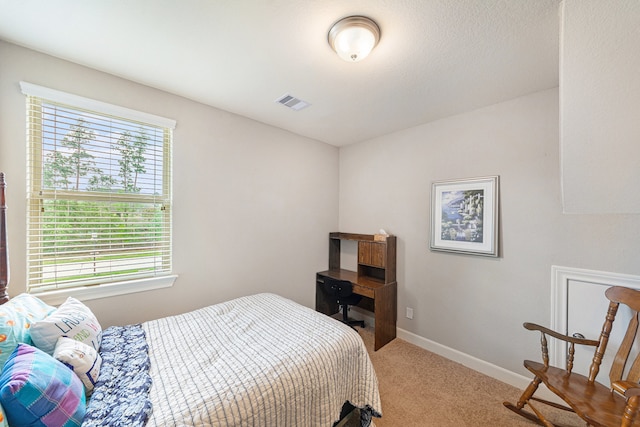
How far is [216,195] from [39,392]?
70.2 inches

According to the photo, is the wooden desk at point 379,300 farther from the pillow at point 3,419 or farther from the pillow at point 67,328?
the pillow at point 3,419

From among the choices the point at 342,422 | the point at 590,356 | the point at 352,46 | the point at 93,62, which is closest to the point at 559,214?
the point at 590,356

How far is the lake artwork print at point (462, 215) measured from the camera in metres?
2.31

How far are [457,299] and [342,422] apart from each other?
165 cm

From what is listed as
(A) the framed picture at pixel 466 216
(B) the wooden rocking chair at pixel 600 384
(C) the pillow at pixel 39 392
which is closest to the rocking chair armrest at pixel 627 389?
(B) the wooden rocking chair at pixel 600 384

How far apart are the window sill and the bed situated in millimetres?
275

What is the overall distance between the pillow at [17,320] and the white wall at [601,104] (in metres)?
2.87

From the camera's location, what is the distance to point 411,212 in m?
2.83

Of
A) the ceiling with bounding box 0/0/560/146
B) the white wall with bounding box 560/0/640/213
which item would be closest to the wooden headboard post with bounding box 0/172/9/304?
the ceiling with bounding box 0/0/560/146

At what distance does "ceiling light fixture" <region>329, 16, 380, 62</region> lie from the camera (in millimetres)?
1305

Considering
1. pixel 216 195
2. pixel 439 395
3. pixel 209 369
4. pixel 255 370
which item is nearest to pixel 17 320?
pixel 209 369

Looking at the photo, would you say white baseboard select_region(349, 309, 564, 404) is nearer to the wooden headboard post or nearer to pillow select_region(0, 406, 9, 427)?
pillow select_region(0, 406, 9, 427)

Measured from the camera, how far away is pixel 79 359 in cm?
112

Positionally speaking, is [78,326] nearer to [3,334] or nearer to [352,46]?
[3,334]
